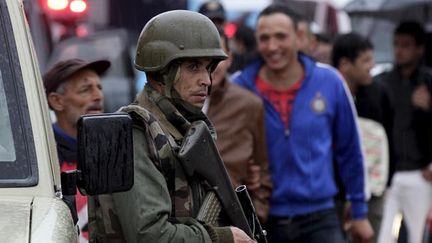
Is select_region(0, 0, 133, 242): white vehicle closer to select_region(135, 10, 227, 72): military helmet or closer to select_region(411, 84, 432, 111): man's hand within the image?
select_region(135, 10, 227, 72): military helmet

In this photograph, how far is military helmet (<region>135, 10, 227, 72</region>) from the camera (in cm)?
566

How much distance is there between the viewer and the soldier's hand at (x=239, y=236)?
5434 mm

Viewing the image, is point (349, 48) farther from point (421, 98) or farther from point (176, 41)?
point (176, 41)

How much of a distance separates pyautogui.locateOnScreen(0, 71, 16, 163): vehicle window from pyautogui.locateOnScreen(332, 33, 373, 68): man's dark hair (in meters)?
6.06

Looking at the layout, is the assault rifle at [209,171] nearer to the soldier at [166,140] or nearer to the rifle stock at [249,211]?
the soldier at [166,140]

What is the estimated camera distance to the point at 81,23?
14.8 m

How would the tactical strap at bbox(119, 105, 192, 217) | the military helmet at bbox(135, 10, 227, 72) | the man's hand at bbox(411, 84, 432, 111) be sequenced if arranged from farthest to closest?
1. the man's hand at bbox(411, 84, 432, 111)
2. the military helmet at bbox(135, 10, 227, 72)
3. the tactical strap at bbox(119, 105, 192, 217)

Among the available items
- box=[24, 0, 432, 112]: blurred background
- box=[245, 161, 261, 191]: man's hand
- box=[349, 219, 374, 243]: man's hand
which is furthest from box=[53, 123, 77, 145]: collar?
box=[24, 0, 432, 112]: blurred background

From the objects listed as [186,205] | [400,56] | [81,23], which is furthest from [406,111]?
[186,205]

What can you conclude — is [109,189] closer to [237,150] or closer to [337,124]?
[237,150]

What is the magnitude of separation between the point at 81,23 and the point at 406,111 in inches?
143

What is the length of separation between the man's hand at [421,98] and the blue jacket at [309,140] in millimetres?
3580

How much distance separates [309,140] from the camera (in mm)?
8852

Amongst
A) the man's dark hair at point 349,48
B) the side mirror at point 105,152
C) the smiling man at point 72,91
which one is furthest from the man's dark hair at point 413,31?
the side mirror at point 105,152
